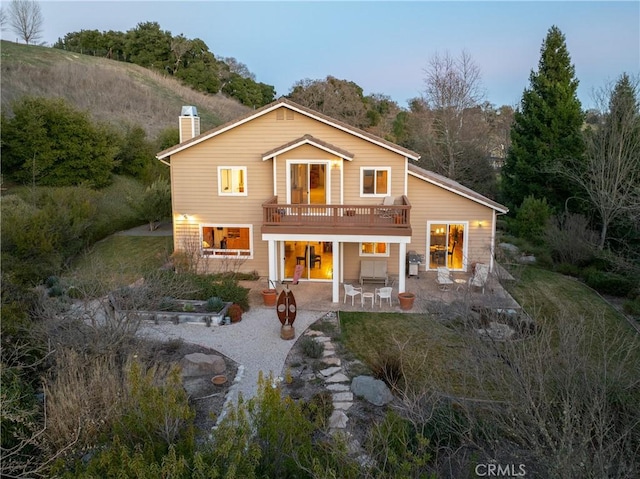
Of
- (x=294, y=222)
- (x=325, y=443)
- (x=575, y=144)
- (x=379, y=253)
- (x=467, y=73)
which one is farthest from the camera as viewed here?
(x=467, y=73)

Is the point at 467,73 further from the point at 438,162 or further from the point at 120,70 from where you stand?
the point at 120,70

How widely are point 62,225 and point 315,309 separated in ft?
41.3

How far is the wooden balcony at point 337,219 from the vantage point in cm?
1703

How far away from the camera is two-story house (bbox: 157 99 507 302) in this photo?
766 inches

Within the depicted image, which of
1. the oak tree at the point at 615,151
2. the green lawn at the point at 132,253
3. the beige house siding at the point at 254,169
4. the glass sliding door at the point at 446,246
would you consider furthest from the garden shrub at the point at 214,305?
the oak tree at the point at 615,151

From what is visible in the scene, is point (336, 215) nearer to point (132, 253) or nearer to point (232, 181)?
point (232, 181)

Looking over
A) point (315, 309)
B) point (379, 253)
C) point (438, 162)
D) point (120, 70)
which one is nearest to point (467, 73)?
point (438, 162)

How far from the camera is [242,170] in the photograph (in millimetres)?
20281

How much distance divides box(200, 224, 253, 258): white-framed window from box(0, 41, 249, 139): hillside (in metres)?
26.1

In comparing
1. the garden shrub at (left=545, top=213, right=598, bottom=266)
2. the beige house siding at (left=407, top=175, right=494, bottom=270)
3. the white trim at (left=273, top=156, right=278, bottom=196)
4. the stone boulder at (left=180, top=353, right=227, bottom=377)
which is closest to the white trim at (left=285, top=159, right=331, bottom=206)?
the white trim at (left=273, top=156, right=278, bottom=196)

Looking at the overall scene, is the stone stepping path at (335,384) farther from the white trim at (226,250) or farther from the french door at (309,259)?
the white trim at (226,250)

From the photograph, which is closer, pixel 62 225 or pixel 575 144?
pixel 62 225

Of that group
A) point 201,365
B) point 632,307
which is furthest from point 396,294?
point 201,365

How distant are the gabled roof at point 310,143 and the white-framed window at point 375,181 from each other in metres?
1.04
